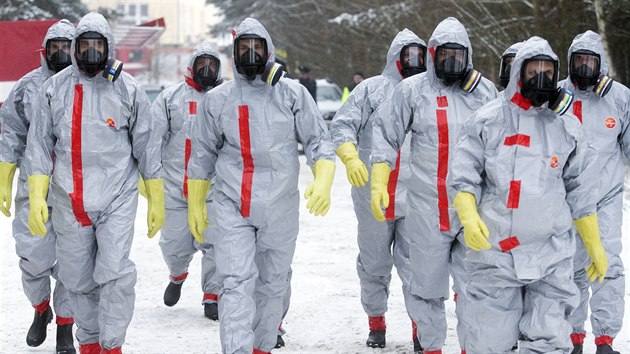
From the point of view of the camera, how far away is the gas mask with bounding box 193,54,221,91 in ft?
27.9

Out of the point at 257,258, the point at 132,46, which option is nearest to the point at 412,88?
the point at 257,258

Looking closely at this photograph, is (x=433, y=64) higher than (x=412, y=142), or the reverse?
(x=433, y=64)

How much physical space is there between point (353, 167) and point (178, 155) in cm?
224

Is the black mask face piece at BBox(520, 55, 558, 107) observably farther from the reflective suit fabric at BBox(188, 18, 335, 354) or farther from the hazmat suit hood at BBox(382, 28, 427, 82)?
the hazmat suit hood at BBox(382, 28, 427, 82)

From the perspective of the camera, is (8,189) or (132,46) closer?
(8,189)

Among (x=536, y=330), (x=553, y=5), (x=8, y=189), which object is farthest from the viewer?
(x=553, y=5)

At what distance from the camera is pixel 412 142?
671 cm

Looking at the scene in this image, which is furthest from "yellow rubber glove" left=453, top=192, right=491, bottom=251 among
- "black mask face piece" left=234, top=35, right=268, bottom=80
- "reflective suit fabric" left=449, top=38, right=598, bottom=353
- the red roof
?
the red roof

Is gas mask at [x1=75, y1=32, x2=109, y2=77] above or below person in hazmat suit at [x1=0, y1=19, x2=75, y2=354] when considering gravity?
above

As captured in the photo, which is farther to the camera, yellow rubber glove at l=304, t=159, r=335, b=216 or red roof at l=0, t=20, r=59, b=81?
red roof at l=0, t=20, r=59, b=81

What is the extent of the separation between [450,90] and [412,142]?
1.29 feet

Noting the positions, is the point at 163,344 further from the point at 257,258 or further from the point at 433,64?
the point at 433,64

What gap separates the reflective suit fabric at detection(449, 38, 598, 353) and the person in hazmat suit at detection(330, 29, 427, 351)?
1801 mm

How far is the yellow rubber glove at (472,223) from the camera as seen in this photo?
17.6 feet
